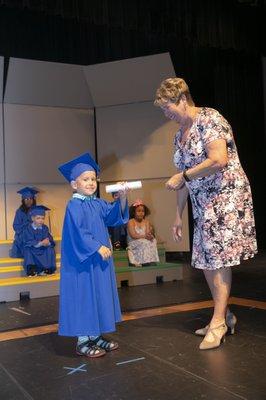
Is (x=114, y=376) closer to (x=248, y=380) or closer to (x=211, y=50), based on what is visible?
(x=248, y=380)

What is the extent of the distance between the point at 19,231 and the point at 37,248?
508 mm

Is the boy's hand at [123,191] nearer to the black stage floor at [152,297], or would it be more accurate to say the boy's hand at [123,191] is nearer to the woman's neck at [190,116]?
the woman's neck at [190,116]

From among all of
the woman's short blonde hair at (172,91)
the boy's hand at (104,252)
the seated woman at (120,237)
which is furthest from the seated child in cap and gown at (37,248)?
the woman's short blonde hair at (172,91)

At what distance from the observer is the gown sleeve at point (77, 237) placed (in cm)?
Result: 257

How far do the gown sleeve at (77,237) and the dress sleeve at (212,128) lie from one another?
81cm

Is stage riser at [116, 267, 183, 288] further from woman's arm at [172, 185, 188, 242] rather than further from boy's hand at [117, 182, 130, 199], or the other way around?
boy's hand at [117, 182, 130, 199]

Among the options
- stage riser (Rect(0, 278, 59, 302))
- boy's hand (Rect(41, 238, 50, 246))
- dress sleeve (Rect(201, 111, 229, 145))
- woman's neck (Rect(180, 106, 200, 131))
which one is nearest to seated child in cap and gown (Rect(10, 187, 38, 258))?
boy's hand (Rect(41, 238, 50, 246))

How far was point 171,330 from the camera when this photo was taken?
302cm

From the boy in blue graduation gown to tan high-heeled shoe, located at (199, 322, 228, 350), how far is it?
51 centimetres

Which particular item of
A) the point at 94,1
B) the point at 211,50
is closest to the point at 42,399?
the point at 94,1

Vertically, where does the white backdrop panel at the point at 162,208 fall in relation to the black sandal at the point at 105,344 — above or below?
above

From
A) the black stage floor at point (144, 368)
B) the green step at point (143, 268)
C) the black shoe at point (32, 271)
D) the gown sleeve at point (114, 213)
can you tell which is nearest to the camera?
the black stage floor at point (144, 368)

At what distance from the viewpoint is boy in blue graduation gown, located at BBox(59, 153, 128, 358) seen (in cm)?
258

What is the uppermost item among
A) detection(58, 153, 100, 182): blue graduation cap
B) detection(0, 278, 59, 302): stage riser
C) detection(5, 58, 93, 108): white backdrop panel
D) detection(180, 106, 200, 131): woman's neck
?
detection(5, 58, 93, 108): white backdrop panel
